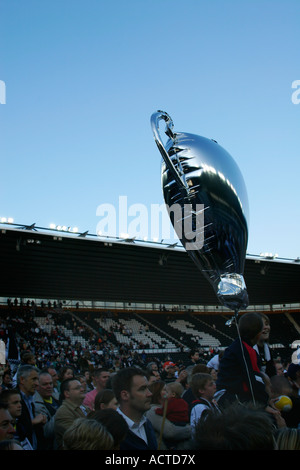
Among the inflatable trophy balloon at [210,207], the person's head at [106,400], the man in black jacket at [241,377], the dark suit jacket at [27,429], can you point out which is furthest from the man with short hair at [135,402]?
the dark suit jacket at [27,429]

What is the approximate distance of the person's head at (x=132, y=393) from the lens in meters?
2.62

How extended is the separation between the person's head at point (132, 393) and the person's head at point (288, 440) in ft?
3.54

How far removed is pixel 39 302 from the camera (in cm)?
2597

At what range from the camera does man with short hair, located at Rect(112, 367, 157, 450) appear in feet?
8.43

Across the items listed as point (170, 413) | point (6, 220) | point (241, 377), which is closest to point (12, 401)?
point (170, 413)

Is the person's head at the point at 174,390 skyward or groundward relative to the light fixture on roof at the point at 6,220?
groundward

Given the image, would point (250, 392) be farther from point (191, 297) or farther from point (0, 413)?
point (191, 297)

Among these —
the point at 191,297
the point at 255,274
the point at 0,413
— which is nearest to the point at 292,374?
the point at 0,413

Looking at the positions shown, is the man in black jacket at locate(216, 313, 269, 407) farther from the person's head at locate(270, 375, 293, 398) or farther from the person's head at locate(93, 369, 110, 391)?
the person's head at locate(93, 369, 110, 391)

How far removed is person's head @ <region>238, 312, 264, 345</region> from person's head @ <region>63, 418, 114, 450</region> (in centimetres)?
163

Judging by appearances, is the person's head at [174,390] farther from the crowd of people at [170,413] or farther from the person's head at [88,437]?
the person's head at [88,437]

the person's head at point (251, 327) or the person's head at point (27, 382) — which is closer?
the person's head at point (251, 327)

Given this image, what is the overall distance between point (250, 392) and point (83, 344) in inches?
794
